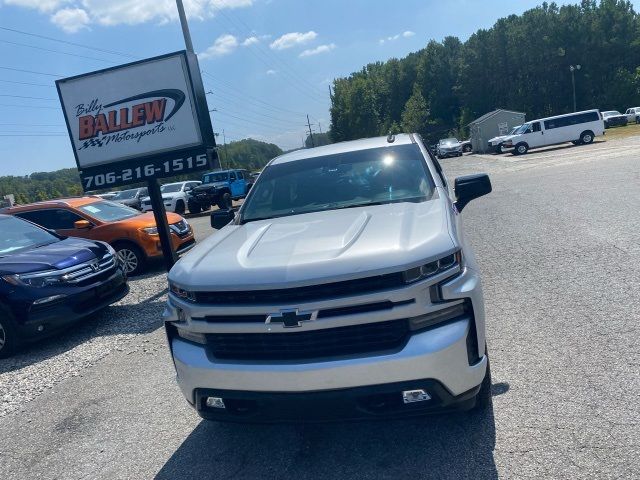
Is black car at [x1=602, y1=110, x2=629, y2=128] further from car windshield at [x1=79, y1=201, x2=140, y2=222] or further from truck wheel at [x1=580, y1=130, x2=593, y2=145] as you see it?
car windshield at [x1=79, y1=201, x2=140, y2=222]

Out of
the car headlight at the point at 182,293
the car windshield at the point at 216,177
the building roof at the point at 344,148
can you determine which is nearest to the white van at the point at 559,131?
the car windshield at the point at 216,177

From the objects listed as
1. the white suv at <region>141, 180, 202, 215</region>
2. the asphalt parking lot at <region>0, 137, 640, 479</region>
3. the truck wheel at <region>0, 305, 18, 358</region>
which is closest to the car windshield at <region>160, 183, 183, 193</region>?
the white suv at <region>141, 180, 202, 215</region>

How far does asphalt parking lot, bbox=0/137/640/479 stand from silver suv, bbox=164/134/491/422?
0.39 metres

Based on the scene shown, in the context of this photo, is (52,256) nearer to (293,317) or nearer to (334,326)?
(293,317)

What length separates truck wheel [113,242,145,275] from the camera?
10.4m

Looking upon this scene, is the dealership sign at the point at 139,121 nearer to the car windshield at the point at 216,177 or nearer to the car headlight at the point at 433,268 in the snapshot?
the car headlight at the point at 433,268

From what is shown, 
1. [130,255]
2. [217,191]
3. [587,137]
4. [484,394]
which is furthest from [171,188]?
[587,137]

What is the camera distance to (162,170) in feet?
30.2

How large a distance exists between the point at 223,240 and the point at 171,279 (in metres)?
0.58

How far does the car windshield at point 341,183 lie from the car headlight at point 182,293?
1.23 m

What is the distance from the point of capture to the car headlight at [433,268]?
2789 millimetres

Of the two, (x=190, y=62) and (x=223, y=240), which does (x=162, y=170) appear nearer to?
(x=190, y=62)

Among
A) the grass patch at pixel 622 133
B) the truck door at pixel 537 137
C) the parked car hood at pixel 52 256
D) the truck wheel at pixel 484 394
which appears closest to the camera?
the truck wheel at pixel 484 394

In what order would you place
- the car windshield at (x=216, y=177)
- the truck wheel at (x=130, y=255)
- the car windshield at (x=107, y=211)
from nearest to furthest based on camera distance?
the truck wheel at (x=130, y=255) < the car windshield at (x=107, y=211) < the car windshield at (x=216, y=177)
